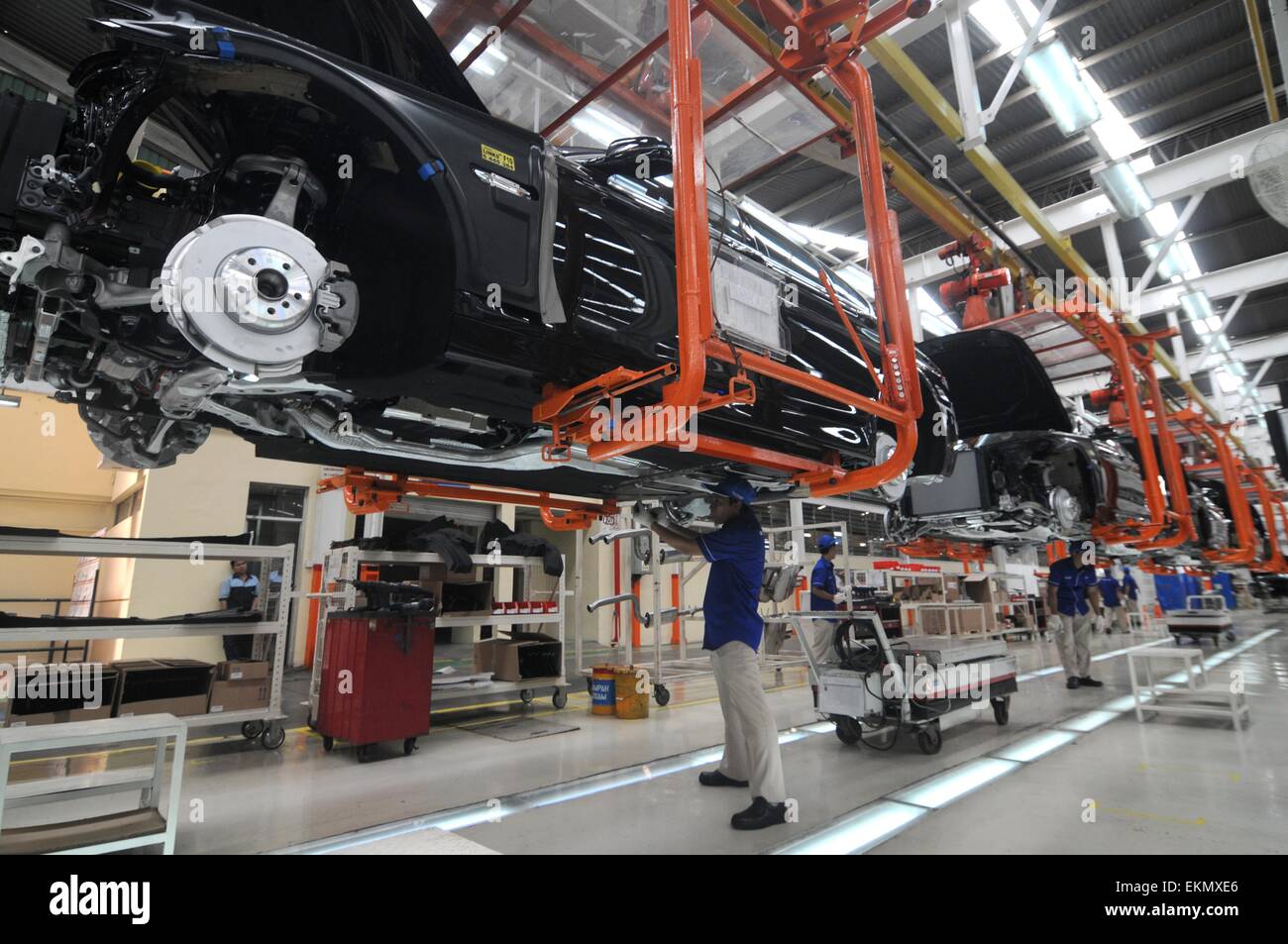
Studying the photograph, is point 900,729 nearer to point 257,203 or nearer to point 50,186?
point 257,203

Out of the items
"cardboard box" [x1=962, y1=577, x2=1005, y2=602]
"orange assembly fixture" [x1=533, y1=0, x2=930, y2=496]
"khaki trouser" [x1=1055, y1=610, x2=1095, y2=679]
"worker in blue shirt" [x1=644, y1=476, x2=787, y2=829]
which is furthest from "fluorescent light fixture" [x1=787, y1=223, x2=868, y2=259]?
"cardboard box" [x1=962, y1=577, x2=1005, y2=602]

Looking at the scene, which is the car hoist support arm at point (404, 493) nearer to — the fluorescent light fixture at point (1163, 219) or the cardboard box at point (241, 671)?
the cardboard box at point (241, 671)

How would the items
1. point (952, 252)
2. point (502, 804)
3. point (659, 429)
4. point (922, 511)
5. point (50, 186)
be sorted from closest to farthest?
point (50, 186) → point (659, 429) → point (502, 804) → point (922, 511) → point (952, 252)

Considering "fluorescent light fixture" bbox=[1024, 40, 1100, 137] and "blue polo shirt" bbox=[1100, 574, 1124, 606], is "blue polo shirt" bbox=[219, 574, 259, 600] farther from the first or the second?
"blue polo shirt" bbox=[1100, 574, 1124, 606]

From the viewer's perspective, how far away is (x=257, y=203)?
182cm

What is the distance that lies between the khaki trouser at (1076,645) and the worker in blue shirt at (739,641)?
15.2ft

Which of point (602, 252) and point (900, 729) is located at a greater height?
point (602, 252)

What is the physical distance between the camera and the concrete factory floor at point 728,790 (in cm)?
239

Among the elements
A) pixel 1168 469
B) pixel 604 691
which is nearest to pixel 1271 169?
pixel 1168 469

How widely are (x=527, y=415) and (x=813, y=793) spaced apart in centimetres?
212

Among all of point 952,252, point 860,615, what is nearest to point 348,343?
point 860,615

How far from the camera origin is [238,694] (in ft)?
12.6

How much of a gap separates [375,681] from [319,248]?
261 centimetres

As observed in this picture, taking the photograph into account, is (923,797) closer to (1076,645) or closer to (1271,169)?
(1271,169)
